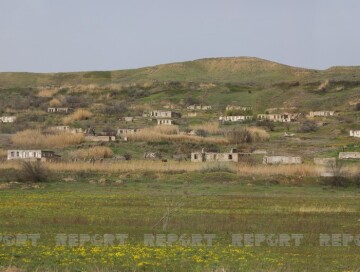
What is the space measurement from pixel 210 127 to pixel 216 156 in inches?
915

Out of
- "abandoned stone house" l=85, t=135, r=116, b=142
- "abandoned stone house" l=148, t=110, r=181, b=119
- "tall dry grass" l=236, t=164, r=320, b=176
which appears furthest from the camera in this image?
"abandoned stone house" l=148, t=110, r=181, b=119

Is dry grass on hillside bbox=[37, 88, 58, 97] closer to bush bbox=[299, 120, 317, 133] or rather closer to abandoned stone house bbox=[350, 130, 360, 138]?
bush bbox=[299, 120, 317, 133]

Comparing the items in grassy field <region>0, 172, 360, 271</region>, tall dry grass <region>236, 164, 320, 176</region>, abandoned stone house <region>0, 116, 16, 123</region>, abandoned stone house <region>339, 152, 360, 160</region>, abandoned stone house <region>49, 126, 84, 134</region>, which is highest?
abandoned stone house <region>0, 116, 16, 123</region>

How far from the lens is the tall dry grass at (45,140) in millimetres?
71688

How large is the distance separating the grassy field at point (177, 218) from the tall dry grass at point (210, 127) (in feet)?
106

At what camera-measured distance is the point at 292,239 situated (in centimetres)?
2398

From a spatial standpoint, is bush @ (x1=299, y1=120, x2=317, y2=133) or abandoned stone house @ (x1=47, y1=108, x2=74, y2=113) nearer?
bush @ (x1=299, y1=120, x2=317, y2=133)

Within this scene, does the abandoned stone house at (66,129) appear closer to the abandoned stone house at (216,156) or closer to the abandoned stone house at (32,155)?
the abandoned stone house at (32,155)

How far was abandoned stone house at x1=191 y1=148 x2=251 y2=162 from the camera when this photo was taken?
61984 millimetres

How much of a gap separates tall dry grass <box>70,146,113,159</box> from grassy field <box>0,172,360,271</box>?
40.4 ft

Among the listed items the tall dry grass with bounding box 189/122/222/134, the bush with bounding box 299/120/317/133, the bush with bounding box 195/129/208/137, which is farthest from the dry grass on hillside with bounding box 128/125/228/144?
the bush with bounding box 299/120/317/133

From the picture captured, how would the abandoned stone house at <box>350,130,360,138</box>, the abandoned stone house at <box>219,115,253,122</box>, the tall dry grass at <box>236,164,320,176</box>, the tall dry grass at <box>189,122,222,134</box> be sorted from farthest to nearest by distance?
the abandoned stone house at <box>219,115,253,122</box>
the tall dry grass at <box>189,122,222,134</box>
the abandoned stone house at <box>350,130,360,138</box>
the tall dry grass at <box>236,164,320,176</box>

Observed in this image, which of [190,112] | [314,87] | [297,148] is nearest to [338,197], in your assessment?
[297,148]

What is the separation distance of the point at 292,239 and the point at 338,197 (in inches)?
695
